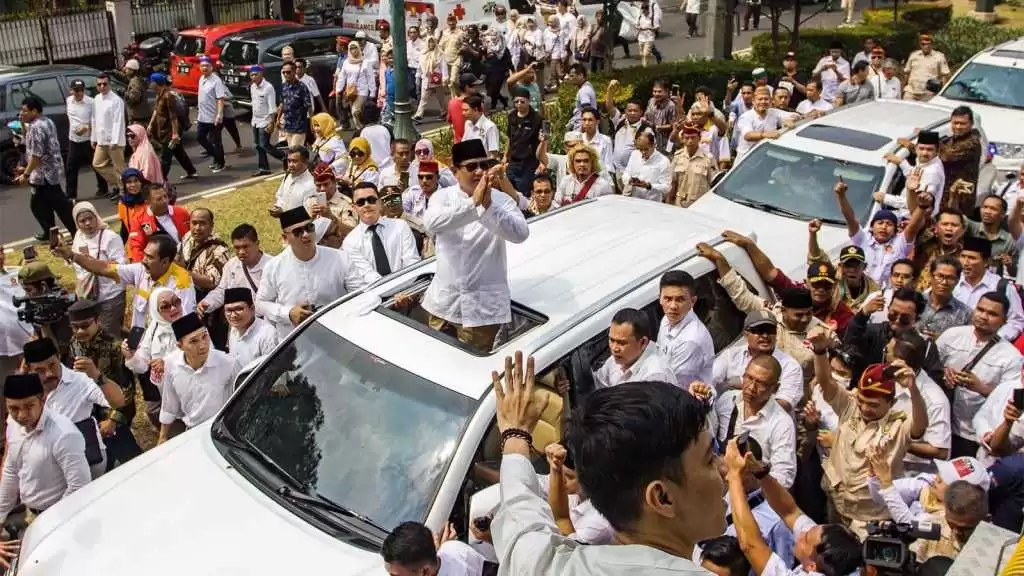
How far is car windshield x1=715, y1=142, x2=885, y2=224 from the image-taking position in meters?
9.10

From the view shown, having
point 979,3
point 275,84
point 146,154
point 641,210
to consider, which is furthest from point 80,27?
point 979,3

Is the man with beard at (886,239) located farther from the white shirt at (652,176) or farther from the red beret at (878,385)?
the red beret at (878,385)

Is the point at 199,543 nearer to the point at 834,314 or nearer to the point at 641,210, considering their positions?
the point at 641,210

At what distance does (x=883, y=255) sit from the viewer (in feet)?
26.6

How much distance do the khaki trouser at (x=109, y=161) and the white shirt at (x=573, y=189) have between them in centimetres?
659

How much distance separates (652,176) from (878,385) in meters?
4.83

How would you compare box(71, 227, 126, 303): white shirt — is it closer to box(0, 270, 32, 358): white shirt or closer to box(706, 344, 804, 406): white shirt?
box(0, 270, 32, 358): white shirt

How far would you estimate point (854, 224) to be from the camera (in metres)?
8.49

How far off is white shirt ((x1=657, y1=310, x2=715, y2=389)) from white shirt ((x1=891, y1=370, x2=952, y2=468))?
1059 mm

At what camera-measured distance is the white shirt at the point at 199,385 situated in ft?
20.1

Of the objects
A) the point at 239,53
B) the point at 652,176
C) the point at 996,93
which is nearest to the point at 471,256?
the point at 652,176

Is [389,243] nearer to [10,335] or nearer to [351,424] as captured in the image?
[10,335]

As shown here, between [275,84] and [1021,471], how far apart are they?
14.9m

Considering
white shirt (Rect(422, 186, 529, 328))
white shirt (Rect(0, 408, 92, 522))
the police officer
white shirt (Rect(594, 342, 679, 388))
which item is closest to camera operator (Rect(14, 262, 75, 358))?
the police officer
